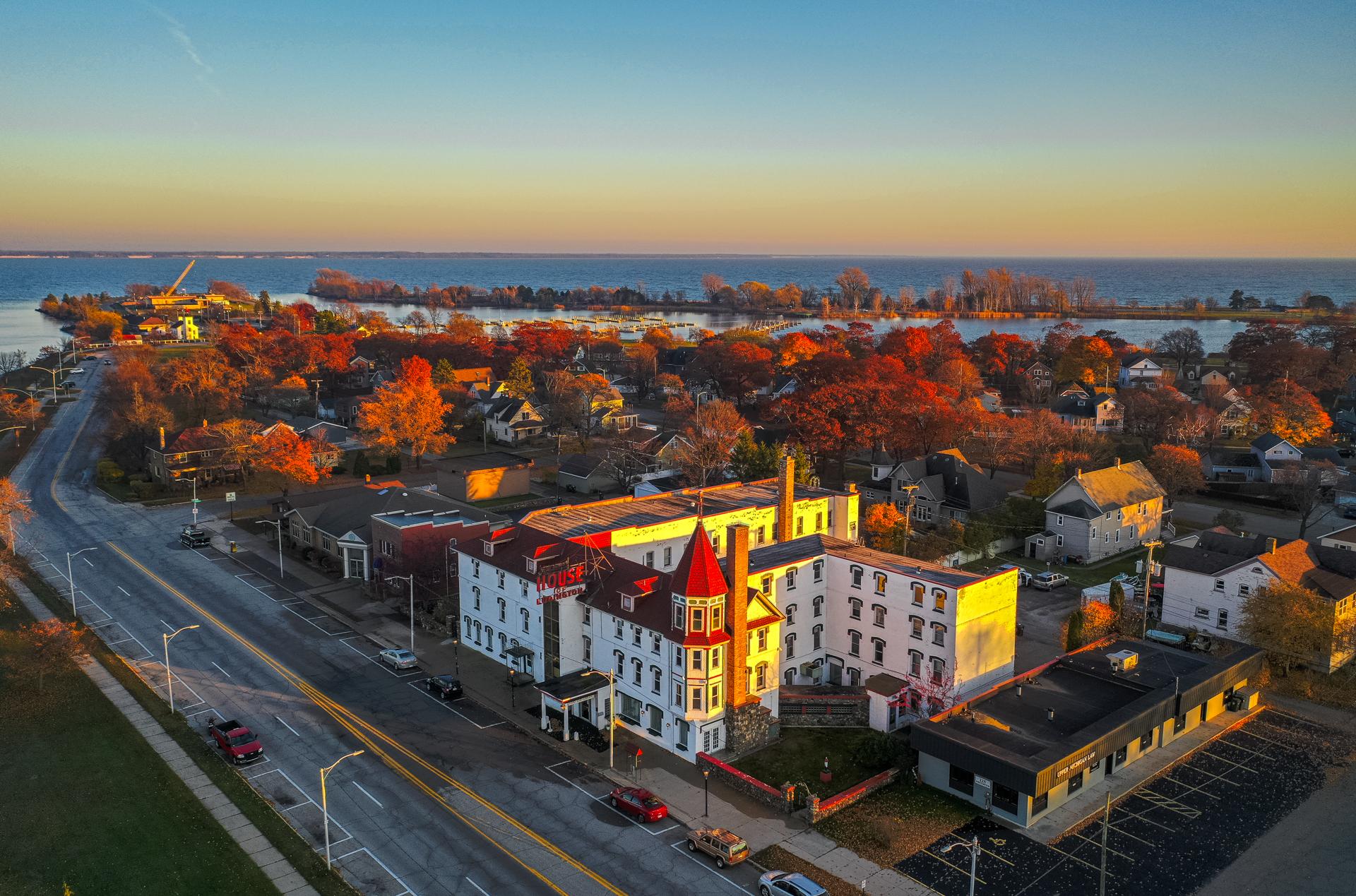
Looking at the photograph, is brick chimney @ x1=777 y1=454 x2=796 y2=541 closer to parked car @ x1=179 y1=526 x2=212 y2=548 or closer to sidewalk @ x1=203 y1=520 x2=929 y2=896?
sidewalk @ x1=203 y1=520 x2=929 y2=896

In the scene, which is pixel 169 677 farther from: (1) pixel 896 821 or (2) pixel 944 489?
(2) pixel 944 489

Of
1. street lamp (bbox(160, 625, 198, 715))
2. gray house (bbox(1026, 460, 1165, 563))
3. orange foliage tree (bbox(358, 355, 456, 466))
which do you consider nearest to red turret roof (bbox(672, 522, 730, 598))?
street lamp (bbox(160, 625, 198, 715))

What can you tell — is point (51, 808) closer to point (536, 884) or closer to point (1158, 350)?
point (536, 884)

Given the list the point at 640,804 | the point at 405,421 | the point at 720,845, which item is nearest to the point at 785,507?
the point at 640,804

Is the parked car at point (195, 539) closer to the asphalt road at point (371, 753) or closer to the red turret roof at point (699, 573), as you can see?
the asphalt road at point (371, 753)

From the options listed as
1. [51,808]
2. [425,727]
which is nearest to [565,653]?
[425,727]
